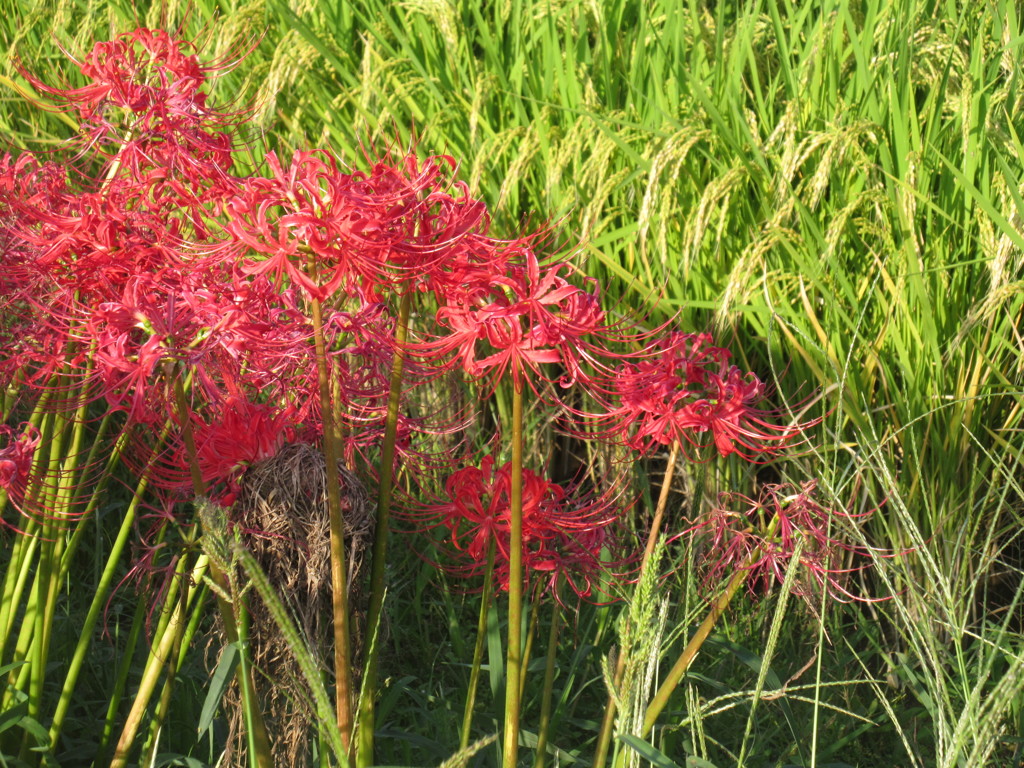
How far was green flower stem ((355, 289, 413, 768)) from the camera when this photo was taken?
1310 mm

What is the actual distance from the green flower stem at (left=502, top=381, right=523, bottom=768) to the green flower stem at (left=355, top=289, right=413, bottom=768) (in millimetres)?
145

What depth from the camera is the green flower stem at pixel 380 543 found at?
4.30 ft

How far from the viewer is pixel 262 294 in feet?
4.14

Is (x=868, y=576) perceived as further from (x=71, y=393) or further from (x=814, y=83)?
(x=71, y=393)

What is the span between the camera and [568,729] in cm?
231

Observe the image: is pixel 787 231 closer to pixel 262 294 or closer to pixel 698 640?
pixel 698 640

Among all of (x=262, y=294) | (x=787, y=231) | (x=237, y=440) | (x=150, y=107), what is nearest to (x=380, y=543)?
(x=237, y=440)

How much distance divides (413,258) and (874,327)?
63.0 inches

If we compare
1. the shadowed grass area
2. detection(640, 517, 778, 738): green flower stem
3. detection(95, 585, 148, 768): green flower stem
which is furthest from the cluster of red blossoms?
the shadowed grass area

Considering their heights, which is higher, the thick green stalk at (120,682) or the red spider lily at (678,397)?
the red spider lily at (678,397)

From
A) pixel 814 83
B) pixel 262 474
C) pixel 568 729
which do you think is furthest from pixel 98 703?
pixel 814 83

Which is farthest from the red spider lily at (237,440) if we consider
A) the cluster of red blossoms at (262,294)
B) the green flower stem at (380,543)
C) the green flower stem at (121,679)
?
the green flower stem at (121,679)

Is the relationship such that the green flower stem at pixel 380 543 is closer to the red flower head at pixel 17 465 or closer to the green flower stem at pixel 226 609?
the green flower stem at pixel 226 609

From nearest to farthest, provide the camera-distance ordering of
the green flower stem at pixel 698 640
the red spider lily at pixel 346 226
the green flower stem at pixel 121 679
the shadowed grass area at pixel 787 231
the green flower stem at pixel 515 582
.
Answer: the red spider lily at pixel 346 226 → the green flower stem at pixel 515 582 → the green flower stem at pixel 698 640 → the green flower stem at pixel 121 679 → the shadowed grass area at pixel 787 231
